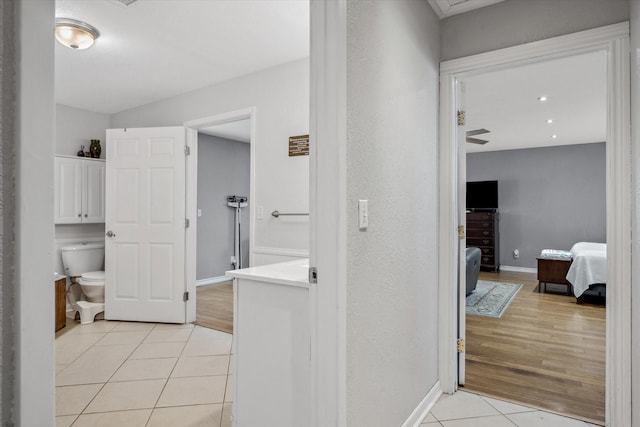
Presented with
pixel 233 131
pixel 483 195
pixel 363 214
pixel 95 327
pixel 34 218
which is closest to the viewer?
pixel 34 218

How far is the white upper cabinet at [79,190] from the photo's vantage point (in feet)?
13.6

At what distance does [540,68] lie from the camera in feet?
11.1

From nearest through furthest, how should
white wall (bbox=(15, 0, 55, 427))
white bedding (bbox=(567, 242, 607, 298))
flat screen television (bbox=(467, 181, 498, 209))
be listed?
white wall (bbox=(15, 0, 55, 427)) → white bedding (bbox=(567, 242, 607, 298)) → flat screen television (bbox=(467, 181, 498, 209))

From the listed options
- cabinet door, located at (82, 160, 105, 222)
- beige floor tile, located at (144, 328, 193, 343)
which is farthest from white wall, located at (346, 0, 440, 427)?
cabinet door, located at (82, 160, 105, 222)

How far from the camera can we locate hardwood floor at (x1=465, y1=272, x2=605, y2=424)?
2324 mm

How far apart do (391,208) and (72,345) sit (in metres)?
3.15

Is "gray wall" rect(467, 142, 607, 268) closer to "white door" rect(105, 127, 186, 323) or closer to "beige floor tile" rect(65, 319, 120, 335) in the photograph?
"white door" rect(105, 127, 186, 323)

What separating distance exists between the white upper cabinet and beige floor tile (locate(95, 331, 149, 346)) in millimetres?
1573

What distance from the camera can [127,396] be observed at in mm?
2334

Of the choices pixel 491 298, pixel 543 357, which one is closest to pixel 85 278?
pixel 543 357

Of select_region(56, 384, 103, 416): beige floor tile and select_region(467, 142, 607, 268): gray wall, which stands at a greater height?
select_region(467, 142, 607, 268): gray wall

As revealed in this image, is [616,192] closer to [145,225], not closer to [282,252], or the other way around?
[282,252]

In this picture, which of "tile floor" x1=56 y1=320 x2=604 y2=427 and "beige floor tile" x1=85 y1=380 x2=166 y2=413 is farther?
"beige floor tile" x1=85 y1=380 x2=166 y2=413

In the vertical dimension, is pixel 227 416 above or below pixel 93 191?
below
